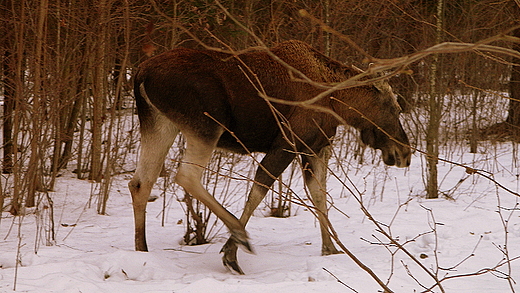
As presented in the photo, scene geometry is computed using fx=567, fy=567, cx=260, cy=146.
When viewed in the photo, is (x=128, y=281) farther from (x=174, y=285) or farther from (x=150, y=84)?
(x=150, y=84)

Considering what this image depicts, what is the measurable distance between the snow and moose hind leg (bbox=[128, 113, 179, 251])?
0.28m

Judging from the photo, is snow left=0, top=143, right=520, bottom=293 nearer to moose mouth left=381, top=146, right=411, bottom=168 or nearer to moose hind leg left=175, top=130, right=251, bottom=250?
moose hind leg left=175, top=130, right=251, bottom=250

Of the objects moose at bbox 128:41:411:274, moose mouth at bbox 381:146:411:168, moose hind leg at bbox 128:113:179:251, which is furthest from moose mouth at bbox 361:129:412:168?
moose hind leg at bbox 128:113:179:251

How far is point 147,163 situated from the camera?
5.39 m

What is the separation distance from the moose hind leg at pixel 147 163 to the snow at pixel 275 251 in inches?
11.0

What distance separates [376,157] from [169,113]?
9007 mm

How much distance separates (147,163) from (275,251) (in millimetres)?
1572

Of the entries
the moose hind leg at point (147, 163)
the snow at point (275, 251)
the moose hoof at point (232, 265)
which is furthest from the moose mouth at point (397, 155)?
the moose hind leg at point (147, 163)

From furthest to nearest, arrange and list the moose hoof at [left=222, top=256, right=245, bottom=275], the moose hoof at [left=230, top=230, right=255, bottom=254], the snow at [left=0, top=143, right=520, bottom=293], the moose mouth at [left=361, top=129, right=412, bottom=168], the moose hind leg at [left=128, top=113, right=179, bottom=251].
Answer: the moose mouth at [left=361, top=129, right=412, bottom=168], the moose hind leg at [left=128, top=113, right=179, bottom=251], the moose hoof at [left=230, top=230, right=255, bottom=254], the moose hoof at [left=222, top=256, right=245, bottom=275], the snow at [left=0, top=143, right=520, bottom=293]

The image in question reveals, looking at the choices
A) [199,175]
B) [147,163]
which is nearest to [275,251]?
[199,175]

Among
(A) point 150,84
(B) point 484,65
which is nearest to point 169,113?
(A) point 150,84

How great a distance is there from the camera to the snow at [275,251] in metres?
4.31

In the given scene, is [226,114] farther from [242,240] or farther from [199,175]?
[242,240]

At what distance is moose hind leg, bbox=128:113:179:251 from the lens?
17.6ft
